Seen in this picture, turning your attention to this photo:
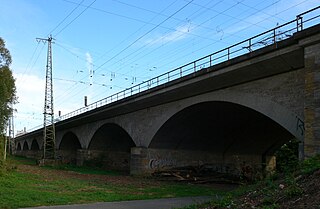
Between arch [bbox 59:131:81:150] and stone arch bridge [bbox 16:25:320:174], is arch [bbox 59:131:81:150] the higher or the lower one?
the lower one

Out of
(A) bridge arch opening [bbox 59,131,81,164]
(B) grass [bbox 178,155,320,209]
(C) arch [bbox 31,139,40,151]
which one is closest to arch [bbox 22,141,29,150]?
(C) arch [bbox 31,139,40,151]

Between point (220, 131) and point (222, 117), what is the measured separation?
9.43ft

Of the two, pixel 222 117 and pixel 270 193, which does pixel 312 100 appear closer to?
pixel 270 193

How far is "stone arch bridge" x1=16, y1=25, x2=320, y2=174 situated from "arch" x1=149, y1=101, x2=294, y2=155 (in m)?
0.07

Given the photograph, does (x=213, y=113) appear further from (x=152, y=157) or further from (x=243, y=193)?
(x=243, y=193)

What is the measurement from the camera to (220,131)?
31.3 meters

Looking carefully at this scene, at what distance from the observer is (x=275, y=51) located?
17359 mm

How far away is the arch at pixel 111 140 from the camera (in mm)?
44906

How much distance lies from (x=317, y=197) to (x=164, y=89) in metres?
21.4

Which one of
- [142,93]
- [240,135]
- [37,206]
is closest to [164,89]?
[142,93]

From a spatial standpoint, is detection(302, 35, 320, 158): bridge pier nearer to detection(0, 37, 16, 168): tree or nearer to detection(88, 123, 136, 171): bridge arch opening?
detection(0, 37, 16, 168): tree

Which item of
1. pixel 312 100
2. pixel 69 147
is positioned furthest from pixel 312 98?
pixel 69 147

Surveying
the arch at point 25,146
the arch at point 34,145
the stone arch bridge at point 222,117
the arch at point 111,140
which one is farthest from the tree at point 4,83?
the arch at point 25,146

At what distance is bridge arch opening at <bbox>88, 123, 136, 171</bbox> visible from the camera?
1825 inches
